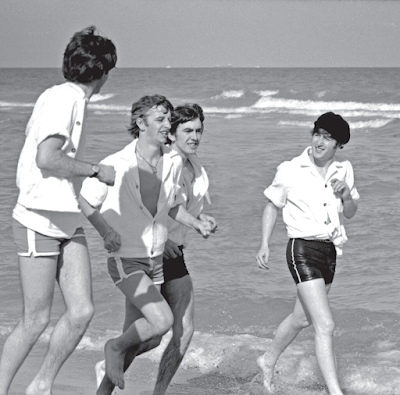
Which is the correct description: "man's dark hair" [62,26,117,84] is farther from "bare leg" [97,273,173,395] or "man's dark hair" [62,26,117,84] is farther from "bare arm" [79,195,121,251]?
"bare leg" [97,273,173,395]

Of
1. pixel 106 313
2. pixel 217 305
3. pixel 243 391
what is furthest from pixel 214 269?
pixel 243 391

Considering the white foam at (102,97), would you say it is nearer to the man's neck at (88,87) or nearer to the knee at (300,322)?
the knee at (300,322)

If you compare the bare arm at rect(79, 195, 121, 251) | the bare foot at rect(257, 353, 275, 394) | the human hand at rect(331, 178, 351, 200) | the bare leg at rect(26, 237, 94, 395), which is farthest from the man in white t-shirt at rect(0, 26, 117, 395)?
the bare foot at rect(257, 353, 275, 394)

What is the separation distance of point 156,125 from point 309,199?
114 cm

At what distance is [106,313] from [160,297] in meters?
2.87

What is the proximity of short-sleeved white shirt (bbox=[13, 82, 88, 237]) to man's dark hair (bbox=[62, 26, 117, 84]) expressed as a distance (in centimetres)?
8

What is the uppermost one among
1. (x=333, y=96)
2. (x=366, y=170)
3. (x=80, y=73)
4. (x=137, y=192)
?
(x=80, y=73)

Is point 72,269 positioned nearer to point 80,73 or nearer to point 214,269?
point 80,73

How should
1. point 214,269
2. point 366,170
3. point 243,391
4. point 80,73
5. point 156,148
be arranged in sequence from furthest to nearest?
point 366,170, point 214,269, point 243,391, point 156,148, point 80,73

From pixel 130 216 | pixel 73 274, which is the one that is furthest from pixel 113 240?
pixel 73 274

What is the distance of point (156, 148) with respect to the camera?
4.68m

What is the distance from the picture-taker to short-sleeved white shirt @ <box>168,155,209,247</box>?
498 centimetres

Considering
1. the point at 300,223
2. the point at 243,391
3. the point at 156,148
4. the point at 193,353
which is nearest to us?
the point at 156,148

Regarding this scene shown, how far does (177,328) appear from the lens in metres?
4.81
